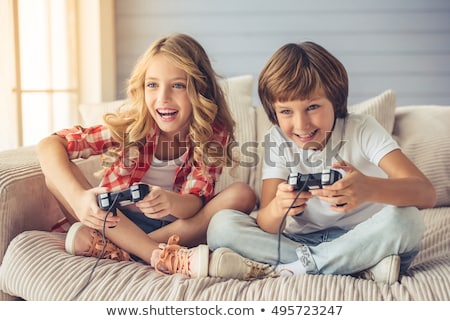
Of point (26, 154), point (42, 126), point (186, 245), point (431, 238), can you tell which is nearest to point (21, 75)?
point (42, 126)

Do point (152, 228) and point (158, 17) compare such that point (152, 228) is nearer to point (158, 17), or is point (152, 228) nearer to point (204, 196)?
point (204, 196)

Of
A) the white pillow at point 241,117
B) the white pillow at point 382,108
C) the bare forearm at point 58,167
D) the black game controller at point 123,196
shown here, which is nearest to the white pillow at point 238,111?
the white pillow at point 241,117

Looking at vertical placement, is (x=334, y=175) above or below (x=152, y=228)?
above

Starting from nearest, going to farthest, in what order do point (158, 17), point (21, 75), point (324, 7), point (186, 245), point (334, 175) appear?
point (334, 175) → point (186, 245) → point (21, 75) → point (324, 7) → point (158, 17)

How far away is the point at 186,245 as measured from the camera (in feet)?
2.97

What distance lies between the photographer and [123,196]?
0.77 meters

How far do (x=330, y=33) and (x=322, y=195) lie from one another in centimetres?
63

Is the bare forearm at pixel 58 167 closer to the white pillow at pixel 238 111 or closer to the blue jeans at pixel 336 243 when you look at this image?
the blue jeans at pixel 336 243

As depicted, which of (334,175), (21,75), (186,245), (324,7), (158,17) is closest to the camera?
(334,175)

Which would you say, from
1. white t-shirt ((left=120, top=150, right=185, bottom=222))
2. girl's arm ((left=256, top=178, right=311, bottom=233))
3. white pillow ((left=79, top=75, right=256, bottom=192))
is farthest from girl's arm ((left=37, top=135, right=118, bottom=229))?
white pillow ((left=79, top=75, right=256, bottom=192))

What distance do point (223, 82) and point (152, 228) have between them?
407 mm

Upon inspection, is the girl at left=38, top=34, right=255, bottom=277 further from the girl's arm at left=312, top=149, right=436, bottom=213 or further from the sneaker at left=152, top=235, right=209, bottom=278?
the girl's arm at left=312, top=149, right=436, bottom=213

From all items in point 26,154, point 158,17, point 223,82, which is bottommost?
point 26,154

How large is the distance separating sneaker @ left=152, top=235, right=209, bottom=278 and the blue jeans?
0.05 metres
